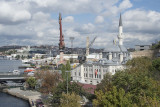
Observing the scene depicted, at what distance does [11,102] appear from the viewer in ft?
135

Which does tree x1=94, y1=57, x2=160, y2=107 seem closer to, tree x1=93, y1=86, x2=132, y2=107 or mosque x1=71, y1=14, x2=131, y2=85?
tree x1=93, y1=86, x2=132, y2=107

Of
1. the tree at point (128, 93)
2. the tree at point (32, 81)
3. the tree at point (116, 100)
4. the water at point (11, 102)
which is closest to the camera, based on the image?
the tree at point (116, 100)

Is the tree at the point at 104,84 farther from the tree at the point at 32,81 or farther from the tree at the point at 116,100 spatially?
the tree at the point at 32,81

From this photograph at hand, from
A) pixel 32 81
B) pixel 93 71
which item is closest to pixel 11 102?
pixel 32 81

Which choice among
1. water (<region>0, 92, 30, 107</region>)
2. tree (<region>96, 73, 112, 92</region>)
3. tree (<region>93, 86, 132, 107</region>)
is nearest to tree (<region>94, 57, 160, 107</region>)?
tree (<region>93, 86, 132, 107</region>)

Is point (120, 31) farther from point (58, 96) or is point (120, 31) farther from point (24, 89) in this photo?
point (58, 96)

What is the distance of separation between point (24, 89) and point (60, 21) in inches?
2455

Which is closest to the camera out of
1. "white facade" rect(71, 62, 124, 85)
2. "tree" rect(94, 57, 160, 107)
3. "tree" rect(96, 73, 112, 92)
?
"tree" rect(94, 57, 160, 107)

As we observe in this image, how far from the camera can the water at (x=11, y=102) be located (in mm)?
38812

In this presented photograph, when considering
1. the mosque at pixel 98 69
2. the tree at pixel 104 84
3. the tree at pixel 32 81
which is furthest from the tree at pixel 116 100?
the tree at pixel 32 81

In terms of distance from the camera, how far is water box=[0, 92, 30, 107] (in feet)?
127

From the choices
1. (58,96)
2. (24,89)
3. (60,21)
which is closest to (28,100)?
(24,89)

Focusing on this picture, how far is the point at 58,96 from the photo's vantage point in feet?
92.0

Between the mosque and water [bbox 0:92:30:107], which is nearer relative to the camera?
water [bbox 0:92:30:107]
